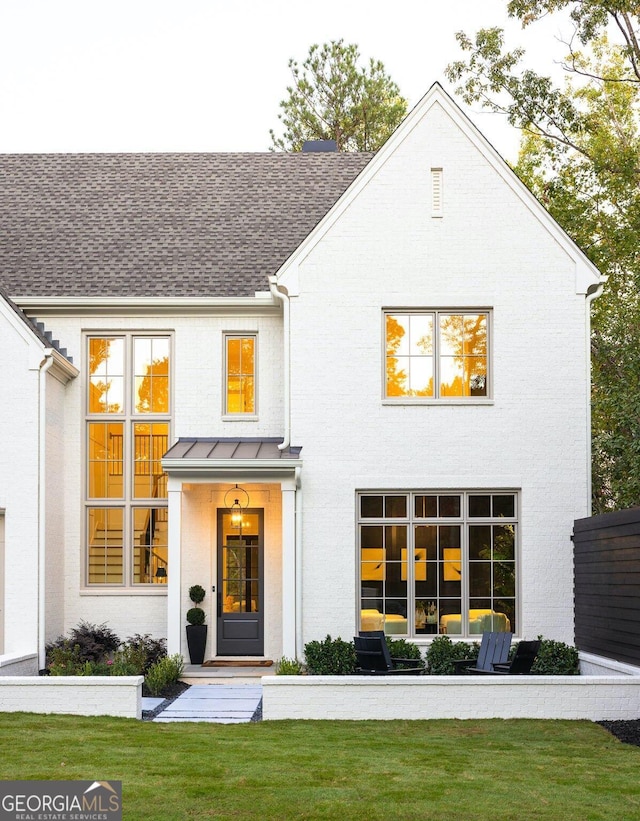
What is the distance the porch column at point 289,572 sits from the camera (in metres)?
16.2

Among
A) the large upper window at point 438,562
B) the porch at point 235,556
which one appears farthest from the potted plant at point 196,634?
the large upper window at point 438,562

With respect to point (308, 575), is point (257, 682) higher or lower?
lower

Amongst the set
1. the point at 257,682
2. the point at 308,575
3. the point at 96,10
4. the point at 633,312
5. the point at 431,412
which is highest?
the point at 96,10

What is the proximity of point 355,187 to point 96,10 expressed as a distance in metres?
7.13

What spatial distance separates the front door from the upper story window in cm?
176

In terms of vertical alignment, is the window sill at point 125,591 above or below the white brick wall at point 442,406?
below

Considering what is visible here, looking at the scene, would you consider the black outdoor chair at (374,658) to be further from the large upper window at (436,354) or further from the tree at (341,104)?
the tree at (341,104)

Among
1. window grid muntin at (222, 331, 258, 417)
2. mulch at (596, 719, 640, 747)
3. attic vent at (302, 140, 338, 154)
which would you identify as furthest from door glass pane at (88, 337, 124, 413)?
mulch at (596, 719, 640, 747)

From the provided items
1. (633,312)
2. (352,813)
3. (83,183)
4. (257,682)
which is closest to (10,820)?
(352,813)

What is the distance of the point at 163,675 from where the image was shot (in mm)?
15102

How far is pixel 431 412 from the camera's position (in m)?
17.0

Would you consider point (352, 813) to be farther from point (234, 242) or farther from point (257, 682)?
point (234, 242)

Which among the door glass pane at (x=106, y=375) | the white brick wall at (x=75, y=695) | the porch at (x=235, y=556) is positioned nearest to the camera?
the white brick wall at (x=75, y=695)

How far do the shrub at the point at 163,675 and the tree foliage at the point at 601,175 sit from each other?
8745 millimetres
